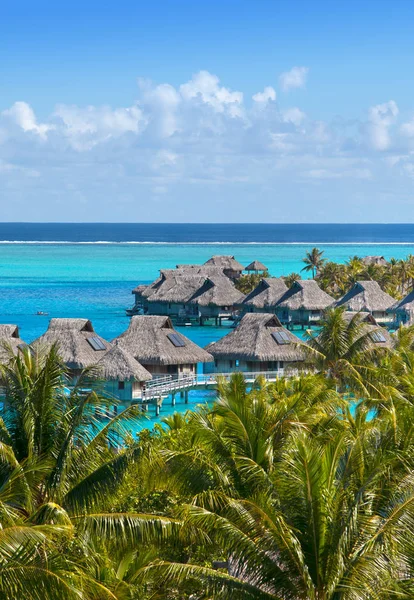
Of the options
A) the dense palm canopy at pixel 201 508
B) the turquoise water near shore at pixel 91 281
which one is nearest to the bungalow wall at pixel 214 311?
the turquoise water near shore at pixel 91 281

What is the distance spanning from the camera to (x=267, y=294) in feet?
223

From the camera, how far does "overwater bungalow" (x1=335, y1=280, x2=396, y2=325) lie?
62.5 meters

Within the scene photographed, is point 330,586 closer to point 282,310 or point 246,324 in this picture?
point 246,324

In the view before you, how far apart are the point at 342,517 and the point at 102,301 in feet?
264

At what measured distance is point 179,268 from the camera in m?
85.3

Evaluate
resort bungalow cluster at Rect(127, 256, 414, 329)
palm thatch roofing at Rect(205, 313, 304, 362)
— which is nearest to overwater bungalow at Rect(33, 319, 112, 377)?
palm thatch roofing at Rect(205, 313, 304, 362)

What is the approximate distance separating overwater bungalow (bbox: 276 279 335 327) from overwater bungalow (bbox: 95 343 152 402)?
30.8 metres

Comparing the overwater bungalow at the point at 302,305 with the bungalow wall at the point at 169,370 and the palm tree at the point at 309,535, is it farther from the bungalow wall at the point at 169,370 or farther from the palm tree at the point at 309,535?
the palm tree at the point at 309,535

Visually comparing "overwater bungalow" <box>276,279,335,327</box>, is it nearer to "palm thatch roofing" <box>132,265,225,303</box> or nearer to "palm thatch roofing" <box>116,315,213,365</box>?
"palm thatch roofing" <box>132,265,225,303</box>

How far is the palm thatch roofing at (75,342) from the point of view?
36.9 m

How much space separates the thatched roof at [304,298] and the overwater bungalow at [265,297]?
72 cm

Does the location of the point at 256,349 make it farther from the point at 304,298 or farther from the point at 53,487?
the point at 53,487

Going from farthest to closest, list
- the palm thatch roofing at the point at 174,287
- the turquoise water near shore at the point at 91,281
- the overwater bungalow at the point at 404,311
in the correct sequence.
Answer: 1. the palm thatch roofing at the point at 174,287
2. the turquoise water near shore at the point at 91,281
3. the overwater bungalow at the point at 404,311

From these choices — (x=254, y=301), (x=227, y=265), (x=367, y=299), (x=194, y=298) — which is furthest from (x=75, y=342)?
(x=227, y=265)
